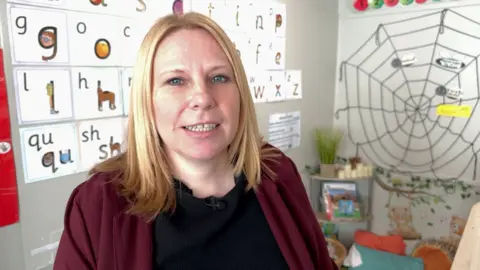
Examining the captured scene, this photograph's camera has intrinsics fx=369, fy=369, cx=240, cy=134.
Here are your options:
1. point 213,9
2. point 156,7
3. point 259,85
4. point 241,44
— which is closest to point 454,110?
point 259,85

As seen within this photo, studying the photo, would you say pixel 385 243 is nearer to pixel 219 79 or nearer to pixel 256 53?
pixel 256 53

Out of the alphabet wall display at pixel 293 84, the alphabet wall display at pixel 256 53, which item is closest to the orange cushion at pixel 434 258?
the alphabet wall display at pixel 293 84

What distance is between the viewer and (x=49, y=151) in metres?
1.14

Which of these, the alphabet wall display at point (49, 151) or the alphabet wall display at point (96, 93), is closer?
the alphabet wall display at point (49, 151)

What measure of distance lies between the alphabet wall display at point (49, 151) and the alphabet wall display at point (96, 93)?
0.08 m

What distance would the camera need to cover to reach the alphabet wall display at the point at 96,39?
1.17 meters

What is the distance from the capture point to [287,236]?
839 millimetres

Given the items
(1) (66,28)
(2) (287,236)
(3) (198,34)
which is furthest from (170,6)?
(2) (287,236)

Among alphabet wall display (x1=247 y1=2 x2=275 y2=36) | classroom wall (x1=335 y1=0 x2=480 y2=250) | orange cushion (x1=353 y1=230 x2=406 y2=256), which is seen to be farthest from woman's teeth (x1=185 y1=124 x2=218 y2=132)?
classroom wall (x1=335 y1=0 x2=480 y2=250)

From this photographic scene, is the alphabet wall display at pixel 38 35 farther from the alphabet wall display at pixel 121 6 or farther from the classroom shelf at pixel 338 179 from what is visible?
the classroom shelf at pixel 338 179

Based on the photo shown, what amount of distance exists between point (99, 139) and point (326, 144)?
1.47 m

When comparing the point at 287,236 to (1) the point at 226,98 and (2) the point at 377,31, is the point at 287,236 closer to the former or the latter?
(1) the point at 226,98

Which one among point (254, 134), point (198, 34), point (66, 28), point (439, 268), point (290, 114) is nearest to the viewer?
point (198, 34)

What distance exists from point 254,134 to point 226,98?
18cm
